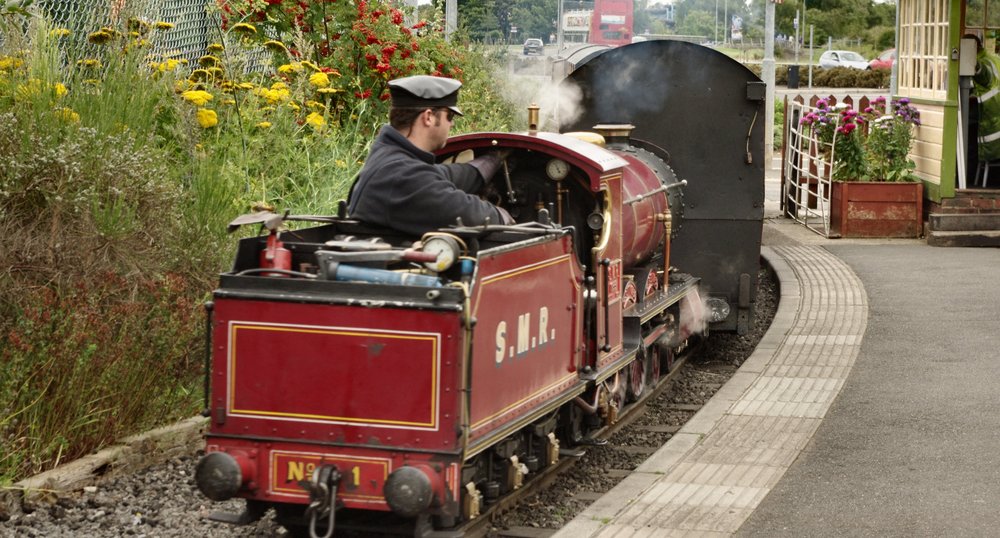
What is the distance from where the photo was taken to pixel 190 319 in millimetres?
7582

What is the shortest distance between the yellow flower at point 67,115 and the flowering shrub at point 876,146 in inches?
482

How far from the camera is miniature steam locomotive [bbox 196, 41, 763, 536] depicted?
5.58 meters

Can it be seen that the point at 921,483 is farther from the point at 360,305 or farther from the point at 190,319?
the point at 190,319

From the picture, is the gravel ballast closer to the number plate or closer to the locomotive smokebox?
the number plate

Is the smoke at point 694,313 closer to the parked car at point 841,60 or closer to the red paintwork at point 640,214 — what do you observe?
the red paintwork at point 640,214

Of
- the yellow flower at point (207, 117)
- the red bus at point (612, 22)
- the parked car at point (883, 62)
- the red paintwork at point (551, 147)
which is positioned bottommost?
the red paintwork at point (551, 147)

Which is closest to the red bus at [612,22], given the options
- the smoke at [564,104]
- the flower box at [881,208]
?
the flower box at [881,208]

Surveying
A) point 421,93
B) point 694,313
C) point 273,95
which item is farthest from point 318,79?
point 421,93

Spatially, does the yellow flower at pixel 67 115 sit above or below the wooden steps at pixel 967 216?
above

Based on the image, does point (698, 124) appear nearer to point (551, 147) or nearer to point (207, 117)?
point (551, 147)

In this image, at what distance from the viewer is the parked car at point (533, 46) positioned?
47.1m

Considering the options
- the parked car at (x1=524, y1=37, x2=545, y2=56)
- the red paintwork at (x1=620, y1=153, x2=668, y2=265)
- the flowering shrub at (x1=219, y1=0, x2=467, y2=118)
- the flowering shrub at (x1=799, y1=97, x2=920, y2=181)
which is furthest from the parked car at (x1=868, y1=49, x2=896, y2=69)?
the red paintwork at (x1=620, y1=153, x2=668, y2=265)

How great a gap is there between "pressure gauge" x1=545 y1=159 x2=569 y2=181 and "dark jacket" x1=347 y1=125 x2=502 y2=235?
1279 millimetres

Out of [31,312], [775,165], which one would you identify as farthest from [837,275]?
[775,165]
